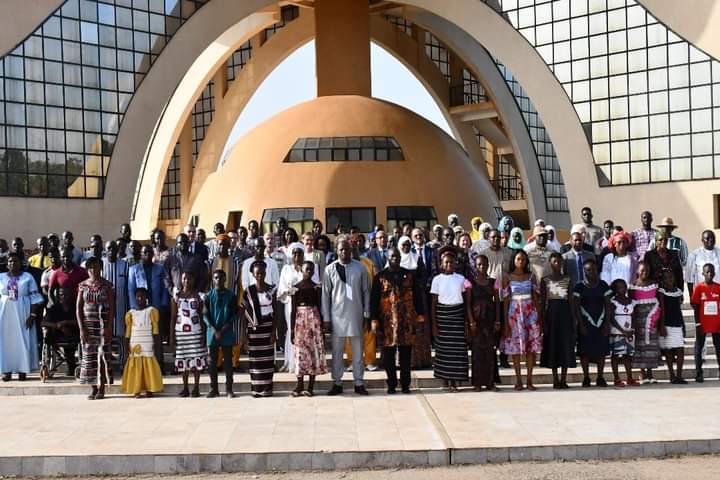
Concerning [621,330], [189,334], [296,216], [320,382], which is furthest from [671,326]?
[296,216]

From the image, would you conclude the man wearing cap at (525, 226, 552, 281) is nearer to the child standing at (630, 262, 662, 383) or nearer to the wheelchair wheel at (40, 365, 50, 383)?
the child standing at (630, 262, 662, 383)

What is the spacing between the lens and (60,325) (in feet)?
39.4

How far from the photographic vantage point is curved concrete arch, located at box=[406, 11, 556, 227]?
4369 centimetres

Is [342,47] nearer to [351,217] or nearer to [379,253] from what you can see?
[351,217]

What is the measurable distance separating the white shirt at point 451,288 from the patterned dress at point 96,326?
3653 millimetres

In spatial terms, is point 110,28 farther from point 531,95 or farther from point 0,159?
point 531,95

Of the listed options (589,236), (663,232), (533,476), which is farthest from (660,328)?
(533,476)

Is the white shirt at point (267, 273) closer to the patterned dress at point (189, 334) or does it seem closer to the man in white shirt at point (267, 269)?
the man in white shirt at point (267, 269)

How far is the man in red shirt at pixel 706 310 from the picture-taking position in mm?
11711

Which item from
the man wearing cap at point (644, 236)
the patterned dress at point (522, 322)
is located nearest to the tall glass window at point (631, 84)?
the man wearing cap at point (644, 236)

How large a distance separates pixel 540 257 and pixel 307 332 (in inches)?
113

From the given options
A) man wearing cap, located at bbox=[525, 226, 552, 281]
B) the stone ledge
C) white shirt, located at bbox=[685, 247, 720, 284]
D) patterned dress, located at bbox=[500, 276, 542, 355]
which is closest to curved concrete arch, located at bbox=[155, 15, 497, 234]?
white shirt, located at bbox=[685, 247, 720, 284]

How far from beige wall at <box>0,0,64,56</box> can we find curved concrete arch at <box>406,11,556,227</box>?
54.3ft

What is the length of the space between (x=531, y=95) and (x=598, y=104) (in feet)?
8.35
